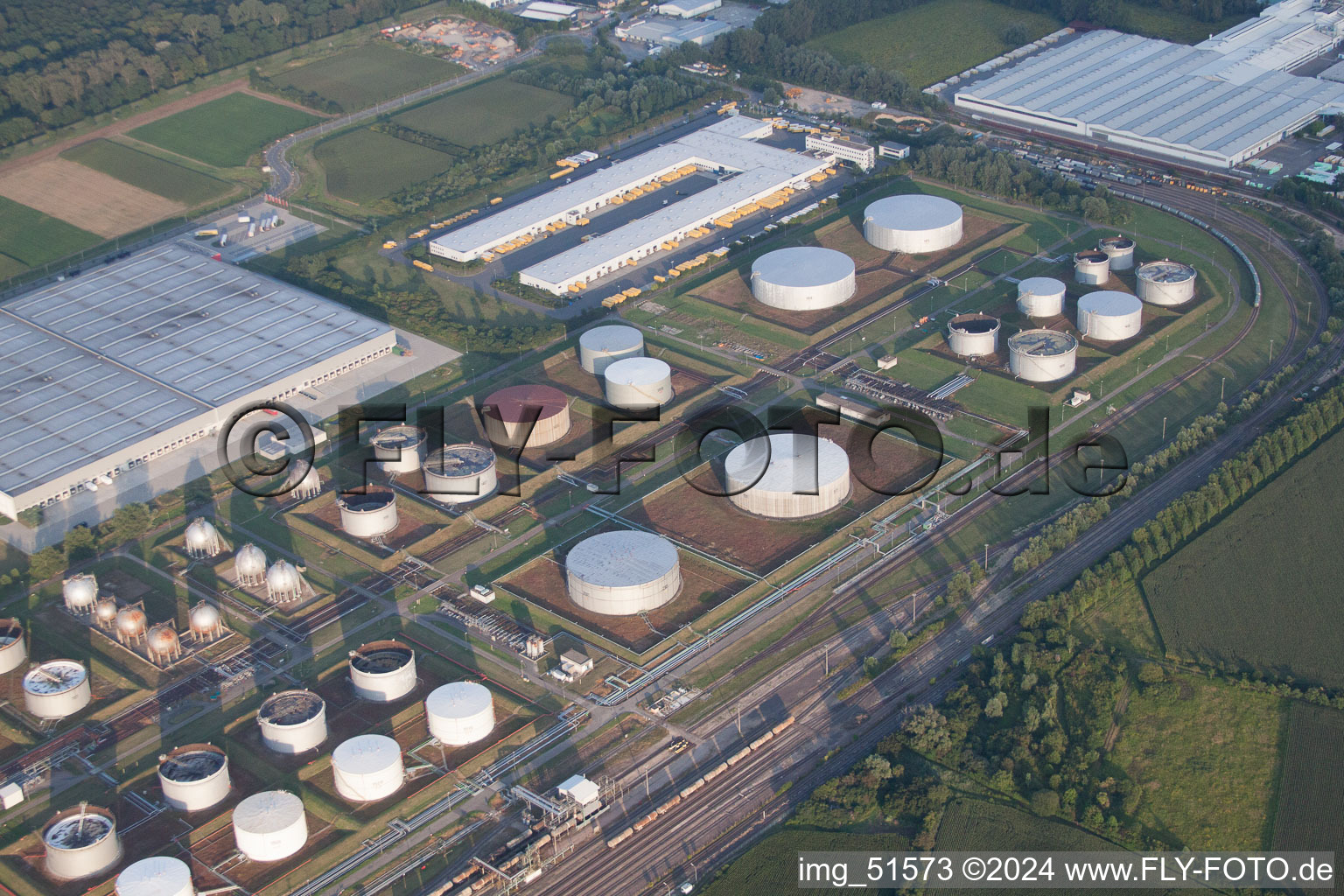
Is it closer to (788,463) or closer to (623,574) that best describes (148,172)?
(788,463)

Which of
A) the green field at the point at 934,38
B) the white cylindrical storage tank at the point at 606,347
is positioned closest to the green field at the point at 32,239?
the white cylindrical storage tank at the point at 606,347

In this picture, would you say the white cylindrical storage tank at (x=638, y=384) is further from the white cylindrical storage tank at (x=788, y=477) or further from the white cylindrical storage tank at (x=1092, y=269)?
the white cylindrical storage tank at (x=1092, y=269)

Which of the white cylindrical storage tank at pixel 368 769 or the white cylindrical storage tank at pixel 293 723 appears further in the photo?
the white cylindrical storage tank at pixel 293 723

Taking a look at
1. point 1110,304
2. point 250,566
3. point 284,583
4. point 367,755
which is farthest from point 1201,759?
point 250,566

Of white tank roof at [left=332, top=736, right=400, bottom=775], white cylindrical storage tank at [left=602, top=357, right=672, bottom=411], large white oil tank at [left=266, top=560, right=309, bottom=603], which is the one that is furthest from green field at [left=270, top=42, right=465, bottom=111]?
white tank roof at [left=332, top=736, right=400, bottom=775]

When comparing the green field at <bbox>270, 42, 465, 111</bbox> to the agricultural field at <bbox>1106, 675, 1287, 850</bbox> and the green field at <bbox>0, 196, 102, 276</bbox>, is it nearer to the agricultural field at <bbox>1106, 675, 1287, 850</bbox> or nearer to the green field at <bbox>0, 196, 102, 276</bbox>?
the green field at <bbox>0, 196, 102, 276</bbox>

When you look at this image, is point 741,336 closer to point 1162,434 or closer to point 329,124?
point 1162,434
